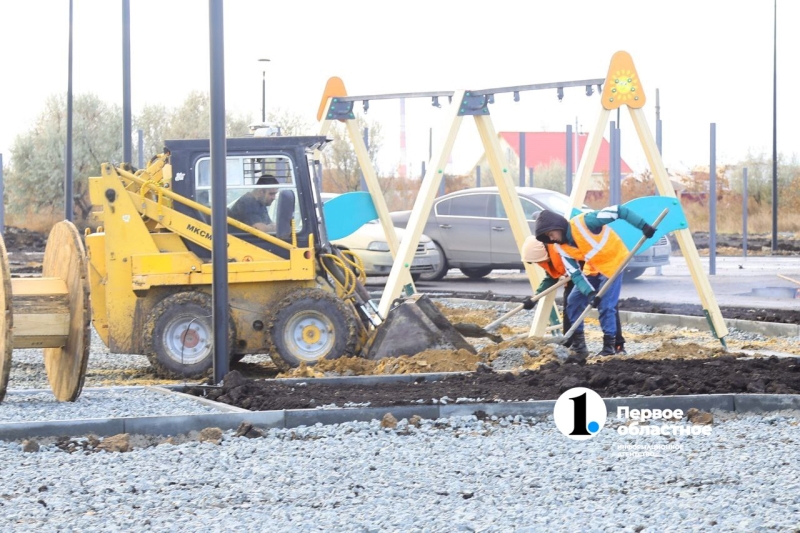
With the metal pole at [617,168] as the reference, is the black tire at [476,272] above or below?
below

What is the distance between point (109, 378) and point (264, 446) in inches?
187

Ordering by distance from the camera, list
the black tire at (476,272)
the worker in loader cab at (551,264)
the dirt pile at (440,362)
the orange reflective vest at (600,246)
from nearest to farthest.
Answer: the dirt pile at (440,362) → the orange reflective vest at (600,246) → the worker in loader cab at (551,264) → the black tire at (476,272)

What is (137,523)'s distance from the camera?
5211 mm

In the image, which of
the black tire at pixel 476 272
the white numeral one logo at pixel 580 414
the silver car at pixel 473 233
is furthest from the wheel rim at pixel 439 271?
the white numeral one logo at pixel 580 414

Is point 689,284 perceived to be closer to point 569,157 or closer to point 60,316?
point 569,157

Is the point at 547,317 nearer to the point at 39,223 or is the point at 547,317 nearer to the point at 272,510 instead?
the point at 272,510

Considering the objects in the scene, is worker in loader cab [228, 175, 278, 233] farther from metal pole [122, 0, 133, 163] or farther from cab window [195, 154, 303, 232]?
metal pole [122, 0, 133, 163]

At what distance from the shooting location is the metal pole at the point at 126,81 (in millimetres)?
19500

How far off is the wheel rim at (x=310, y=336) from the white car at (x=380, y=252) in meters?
10.7

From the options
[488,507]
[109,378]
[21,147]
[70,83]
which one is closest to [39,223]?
[21,147]

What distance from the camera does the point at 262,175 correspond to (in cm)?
1148

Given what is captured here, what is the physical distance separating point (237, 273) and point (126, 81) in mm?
9981

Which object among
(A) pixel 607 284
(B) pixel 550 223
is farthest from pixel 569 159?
(A) pixel 607 284

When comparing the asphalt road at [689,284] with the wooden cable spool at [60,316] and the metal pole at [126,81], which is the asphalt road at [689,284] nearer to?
the metal pole at [126,81]
